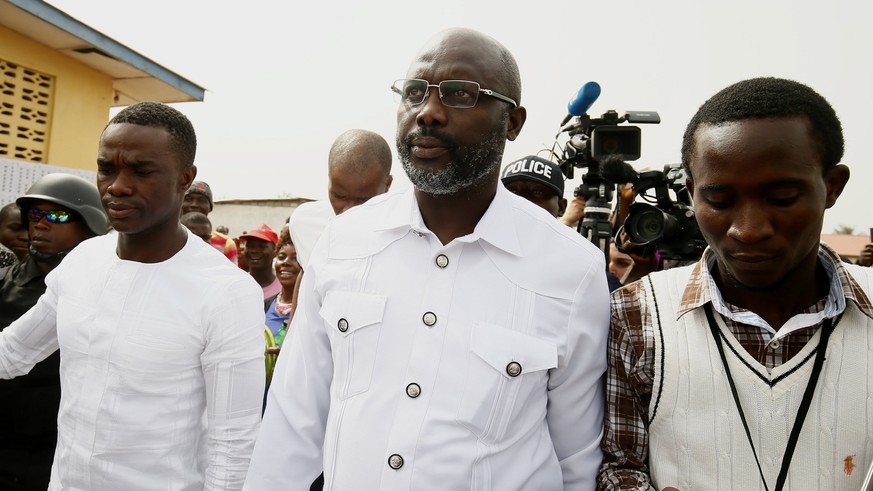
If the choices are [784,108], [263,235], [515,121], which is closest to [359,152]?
[515,121]

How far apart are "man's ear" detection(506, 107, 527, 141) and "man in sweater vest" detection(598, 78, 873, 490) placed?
0.56m

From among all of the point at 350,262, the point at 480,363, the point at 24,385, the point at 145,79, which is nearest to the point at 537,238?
the point at 480,363

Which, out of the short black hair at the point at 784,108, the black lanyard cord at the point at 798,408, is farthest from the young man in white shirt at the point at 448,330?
the short black hair at the point at 784,108

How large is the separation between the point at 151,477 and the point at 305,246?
1823mm

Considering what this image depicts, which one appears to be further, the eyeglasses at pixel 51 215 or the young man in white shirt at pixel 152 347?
the eyeglasses at pixel 51 215

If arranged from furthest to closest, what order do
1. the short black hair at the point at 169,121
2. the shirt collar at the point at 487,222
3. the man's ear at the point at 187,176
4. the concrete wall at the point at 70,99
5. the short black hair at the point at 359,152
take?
the concrete wall at the point at 70,99, the short black hair at the point at 359,152, the man's ear at the point at 187,176, the short black hair at the point at 169,121, the shirt collar at the point at 487,222

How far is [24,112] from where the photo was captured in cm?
898

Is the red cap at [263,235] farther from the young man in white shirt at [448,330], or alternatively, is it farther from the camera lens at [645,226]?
the young man in white shirt at [448,330]

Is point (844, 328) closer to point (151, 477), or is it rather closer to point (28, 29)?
point (151, 477)

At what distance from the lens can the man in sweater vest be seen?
1523mm

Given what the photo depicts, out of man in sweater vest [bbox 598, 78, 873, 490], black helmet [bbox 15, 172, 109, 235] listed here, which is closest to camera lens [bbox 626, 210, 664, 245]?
man in sweater vest [bbox 598, 78, 873, 490]

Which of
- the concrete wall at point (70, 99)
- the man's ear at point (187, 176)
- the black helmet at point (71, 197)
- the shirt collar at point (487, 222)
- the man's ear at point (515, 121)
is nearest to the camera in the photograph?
the shirt collar at point (487, 222)

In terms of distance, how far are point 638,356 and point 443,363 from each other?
54cm

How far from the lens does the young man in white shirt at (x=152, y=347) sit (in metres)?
2.20
